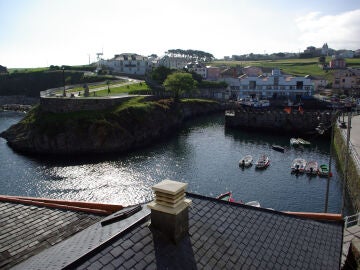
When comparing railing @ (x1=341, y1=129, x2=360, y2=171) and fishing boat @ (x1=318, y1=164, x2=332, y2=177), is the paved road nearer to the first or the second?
railing @ (x1=341, y1=129, x2=360, y2=171)

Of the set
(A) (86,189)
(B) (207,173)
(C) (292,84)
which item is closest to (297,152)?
(B) (207,173)

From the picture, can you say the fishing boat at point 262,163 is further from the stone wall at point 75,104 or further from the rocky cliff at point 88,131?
the stone wall at point 75,104

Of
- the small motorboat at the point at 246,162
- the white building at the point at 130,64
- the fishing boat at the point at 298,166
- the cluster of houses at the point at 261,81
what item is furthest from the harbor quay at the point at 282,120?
the white building at the point at 130,64

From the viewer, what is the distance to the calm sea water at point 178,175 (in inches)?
1708

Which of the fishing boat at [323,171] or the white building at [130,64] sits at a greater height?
the white building at [130,64]

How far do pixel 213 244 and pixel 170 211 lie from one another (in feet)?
6.03

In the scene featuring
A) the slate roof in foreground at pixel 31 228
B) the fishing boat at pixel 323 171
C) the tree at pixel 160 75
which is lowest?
the fishing boat at pixel 323 171

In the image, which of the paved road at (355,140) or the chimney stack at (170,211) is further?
the paved road at (355,140)

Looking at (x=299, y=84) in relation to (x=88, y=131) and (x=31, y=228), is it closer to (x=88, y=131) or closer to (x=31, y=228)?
(x=88, y=131)

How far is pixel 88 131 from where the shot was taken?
66.6 meters

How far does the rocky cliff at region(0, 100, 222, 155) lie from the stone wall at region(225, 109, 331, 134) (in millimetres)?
23541

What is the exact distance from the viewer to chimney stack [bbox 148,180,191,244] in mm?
9117

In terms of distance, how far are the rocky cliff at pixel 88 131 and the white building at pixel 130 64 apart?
84.5 metres

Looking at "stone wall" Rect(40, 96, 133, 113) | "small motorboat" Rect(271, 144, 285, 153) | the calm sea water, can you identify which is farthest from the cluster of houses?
"stone wall" Rect(40, 96, 133, 113)
